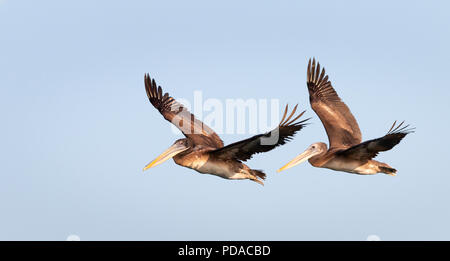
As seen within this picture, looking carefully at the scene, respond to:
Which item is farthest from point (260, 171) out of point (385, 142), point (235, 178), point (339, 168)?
point (385, 142)

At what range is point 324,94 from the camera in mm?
21281

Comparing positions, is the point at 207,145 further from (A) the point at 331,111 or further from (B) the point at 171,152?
(A) the point at 331,111

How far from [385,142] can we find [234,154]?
11.4ft

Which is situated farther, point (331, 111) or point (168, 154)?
point (331, 111)

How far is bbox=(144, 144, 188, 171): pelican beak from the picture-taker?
1816cm

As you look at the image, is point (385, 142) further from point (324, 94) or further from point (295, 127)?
point (324, 94)

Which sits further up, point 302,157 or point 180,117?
point 180,117

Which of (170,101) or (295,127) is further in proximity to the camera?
(170,101)

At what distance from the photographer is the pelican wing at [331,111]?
2005cm

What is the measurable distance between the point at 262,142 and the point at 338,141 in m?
3.71

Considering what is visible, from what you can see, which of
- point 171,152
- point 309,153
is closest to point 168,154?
point 171,152

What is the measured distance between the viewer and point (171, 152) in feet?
59.7

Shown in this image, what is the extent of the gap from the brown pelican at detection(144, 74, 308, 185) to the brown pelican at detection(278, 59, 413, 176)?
5.14 feet

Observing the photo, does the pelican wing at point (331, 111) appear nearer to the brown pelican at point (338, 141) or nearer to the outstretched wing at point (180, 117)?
the brown pelican at point (338, 141)
